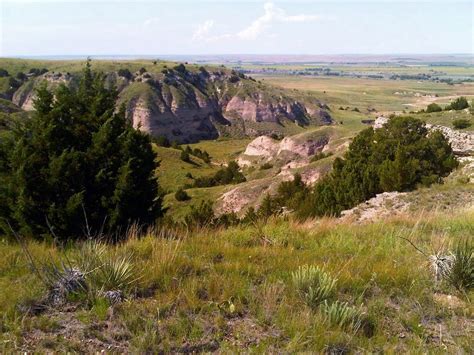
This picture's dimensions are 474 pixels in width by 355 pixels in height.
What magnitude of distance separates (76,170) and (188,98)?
5235 inches

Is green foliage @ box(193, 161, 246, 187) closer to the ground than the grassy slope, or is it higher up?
closer to the ground

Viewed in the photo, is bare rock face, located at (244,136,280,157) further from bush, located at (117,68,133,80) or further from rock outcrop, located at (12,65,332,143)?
bush, located at (117,68,133,80)

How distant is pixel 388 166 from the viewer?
1039 inches

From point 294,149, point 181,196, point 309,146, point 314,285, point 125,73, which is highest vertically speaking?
point 125,73

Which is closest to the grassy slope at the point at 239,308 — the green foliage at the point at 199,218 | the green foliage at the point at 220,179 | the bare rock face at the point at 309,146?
the green foliage at the point at 199,218

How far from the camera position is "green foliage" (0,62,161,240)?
1262 cm

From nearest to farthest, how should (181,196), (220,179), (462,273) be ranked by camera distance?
1. (462,273)
2. (181,196)
3. (220,179)

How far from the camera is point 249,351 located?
3842 mm

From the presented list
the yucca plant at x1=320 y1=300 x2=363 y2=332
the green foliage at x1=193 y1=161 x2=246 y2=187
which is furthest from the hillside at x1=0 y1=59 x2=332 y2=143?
the yucca plant at x1=320 y1=300 x2=363 y2=332

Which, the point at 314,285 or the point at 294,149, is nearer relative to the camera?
the point at 314,285

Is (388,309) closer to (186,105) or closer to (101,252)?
(101,252)

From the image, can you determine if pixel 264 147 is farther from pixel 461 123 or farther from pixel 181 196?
pixel 461 123

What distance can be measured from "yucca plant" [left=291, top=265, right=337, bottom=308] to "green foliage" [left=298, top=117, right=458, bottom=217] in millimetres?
16494

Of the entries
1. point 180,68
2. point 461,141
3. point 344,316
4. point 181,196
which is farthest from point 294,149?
point 180,68
